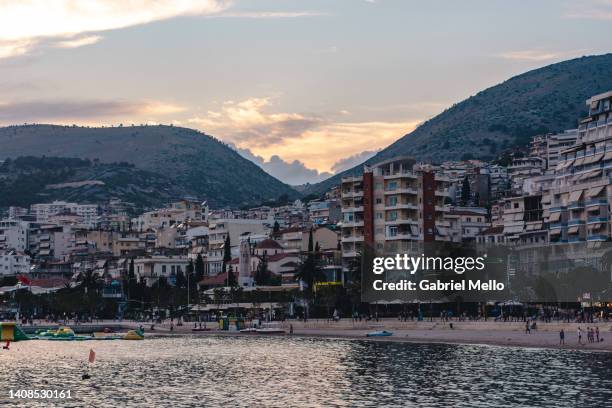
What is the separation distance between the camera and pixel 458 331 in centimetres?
11906

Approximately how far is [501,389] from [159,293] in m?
125

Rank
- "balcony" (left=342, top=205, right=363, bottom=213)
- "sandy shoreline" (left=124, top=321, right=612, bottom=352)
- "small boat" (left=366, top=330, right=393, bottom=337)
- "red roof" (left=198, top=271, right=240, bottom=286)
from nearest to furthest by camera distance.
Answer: "sandy shoreline" (left=124, top=321, right=612, bottom=352)
"small boat" (left=366, top=330, right=393, bottom=337)
"balcony" (left=342, top=205, right=363, bottom=213)
"red roof" (left=198, top=271, right=240, bottom=286)

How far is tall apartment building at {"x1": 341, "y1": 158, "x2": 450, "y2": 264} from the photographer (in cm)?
15800

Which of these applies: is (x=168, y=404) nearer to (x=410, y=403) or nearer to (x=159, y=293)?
(x=410, y=403)

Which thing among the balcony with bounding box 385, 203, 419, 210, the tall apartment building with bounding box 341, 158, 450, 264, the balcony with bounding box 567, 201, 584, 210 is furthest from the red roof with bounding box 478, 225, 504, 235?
the balcony with bounding box 567, 201, 584, 210

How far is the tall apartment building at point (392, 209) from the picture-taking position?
158 m

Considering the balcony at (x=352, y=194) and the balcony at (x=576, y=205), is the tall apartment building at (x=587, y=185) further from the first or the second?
the balcony at (x=352, y=194)

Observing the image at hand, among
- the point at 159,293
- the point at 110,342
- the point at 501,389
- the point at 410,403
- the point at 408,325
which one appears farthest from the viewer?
the point at 159,293

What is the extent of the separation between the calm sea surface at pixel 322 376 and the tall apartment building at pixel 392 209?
4197cm

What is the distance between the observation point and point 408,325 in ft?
424

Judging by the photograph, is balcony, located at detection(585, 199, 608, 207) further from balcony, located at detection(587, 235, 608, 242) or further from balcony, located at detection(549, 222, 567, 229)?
balcony, located at detection(549, 222, 567, 229)

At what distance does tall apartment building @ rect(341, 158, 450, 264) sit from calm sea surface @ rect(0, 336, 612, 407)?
138 feet

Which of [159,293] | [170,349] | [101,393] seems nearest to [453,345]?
[170,349]

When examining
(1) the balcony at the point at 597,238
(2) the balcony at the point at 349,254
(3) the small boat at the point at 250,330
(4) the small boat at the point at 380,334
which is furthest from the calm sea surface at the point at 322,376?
(2) the balcony at the point at 349,254
